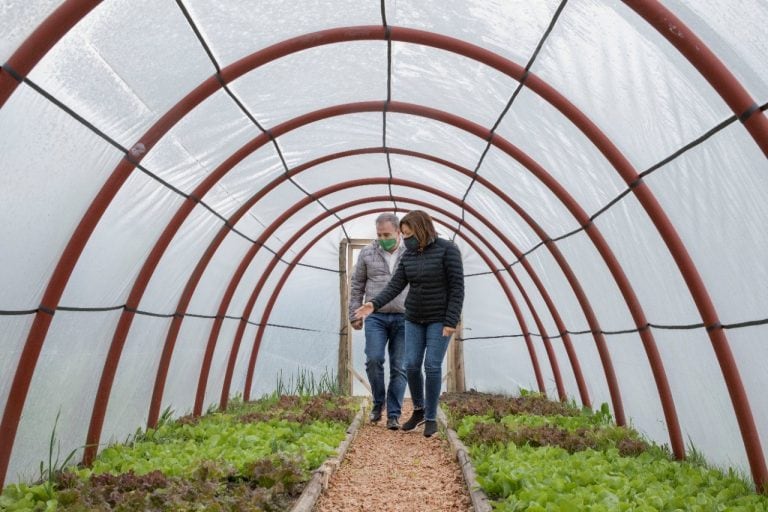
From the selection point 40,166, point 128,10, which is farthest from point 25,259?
→ point 128,10

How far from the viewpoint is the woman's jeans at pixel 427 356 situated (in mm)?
7383

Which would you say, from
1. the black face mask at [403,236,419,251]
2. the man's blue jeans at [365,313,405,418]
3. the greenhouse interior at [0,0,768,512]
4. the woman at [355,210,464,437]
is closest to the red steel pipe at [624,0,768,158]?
the greenhouse interior at [0,0,768,512]

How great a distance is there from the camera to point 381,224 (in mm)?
8648

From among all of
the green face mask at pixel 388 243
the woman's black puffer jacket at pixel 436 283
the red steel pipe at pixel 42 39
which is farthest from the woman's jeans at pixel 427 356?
the red steel pipe at pixel 42 39

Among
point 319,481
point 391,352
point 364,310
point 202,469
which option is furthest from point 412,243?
point 202,469

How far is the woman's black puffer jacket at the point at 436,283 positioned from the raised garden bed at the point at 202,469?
147cm

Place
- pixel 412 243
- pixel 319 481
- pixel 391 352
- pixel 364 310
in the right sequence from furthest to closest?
pixel 391 352, pixel 412 243, pixel 364 310, pixel 319 481

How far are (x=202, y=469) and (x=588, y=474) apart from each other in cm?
257

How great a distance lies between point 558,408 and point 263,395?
511 cm

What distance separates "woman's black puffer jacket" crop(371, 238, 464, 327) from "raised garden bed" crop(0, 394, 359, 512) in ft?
4.83

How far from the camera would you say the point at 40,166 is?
4.90 m

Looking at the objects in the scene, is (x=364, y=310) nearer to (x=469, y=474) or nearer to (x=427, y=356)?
(x=427, y=356)

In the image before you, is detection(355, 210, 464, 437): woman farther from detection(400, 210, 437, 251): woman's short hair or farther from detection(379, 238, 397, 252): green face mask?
detection(379, 238, 397, 252): green face mask

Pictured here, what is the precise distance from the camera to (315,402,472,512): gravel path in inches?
217
